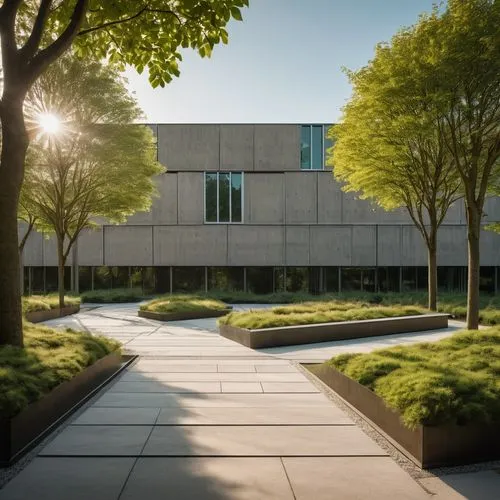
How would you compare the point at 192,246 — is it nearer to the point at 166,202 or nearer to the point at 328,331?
the point at 166,202

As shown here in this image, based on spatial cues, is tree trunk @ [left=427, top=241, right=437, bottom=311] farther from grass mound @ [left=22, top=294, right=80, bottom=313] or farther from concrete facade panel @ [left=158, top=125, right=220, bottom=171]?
concrete facade panel @ [left=158, top=125, right=220, bottom=171]

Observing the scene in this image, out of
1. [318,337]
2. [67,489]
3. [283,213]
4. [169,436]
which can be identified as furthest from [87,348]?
[283,213]

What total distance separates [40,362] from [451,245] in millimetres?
33572

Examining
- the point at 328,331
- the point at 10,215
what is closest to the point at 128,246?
the point at 328,331

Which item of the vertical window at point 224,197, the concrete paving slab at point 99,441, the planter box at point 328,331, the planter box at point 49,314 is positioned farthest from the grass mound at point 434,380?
the vertical window at point 224,197

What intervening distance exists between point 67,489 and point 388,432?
3621 mm

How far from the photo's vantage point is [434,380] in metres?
5.88

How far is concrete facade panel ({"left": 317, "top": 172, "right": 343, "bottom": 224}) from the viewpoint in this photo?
3584cm

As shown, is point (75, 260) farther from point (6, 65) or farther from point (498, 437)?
point (498, 437)

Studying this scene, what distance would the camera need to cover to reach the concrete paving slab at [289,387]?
26.7ft

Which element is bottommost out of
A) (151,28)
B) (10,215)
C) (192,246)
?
(10,215)

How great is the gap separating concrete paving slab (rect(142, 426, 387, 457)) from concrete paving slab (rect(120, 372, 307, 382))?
9.44 ft

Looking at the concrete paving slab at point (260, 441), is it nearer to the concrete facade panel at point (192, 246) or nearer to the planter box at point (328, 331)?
the planter box at point (328, 331)

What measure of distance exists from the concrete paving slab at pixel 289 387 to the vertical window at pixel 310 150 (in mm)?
28781
